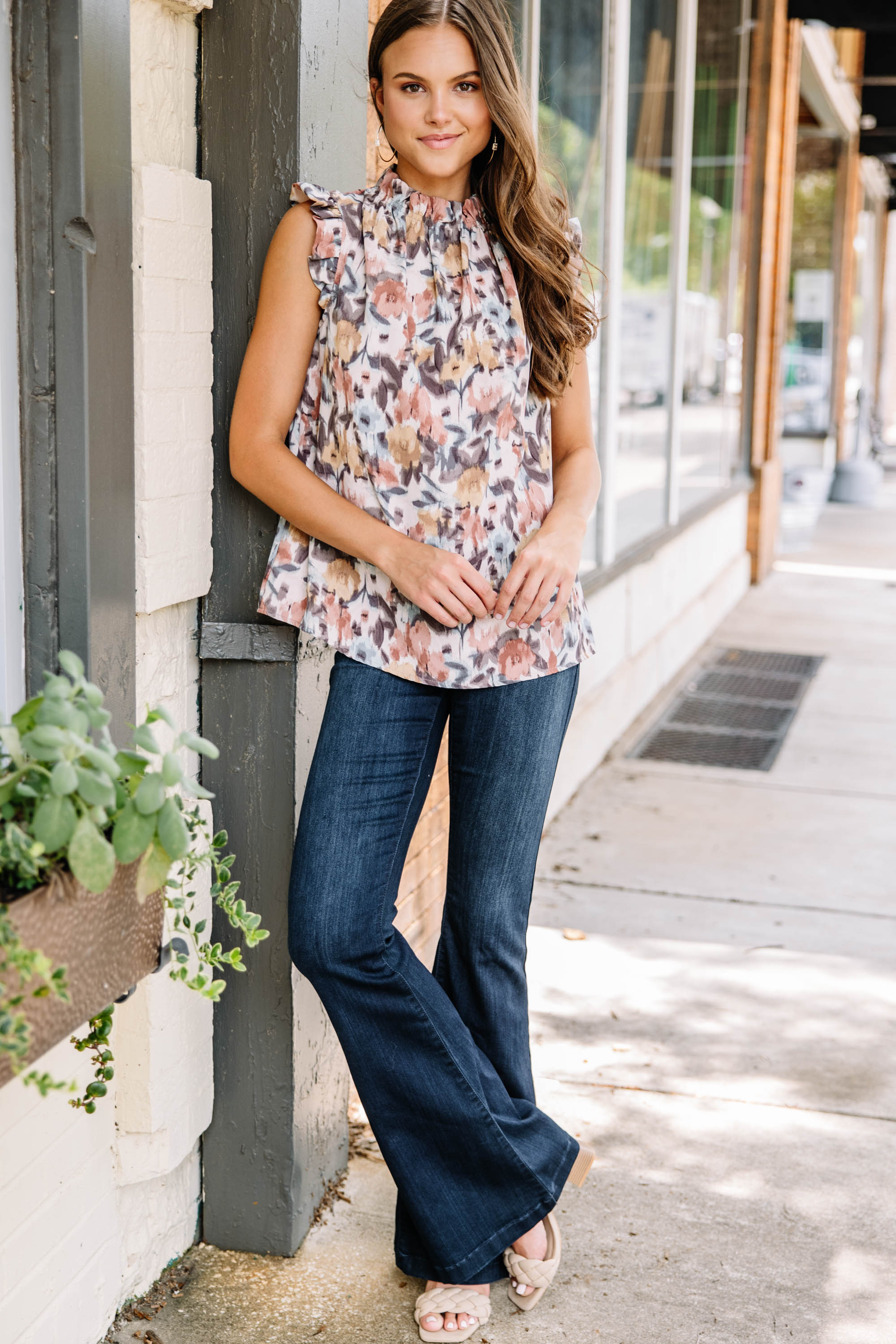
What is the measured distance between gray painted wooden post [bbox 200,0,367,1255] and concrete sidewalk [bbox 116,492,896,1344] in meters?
0.18

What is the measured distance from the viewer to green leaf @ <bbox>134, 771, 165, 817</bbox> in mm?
1383

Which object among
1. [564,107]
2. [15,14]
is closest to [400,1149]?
[15,14]

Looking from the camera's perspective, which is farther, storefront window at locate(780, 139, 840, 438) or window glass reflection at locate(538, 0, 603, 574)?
storefront window at locate(780, 139, 840, 438)

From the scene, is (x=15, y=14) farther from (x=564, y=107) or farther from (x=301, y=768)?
(x=564, y=107)

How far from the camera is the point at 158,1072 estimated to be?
7.78 ft

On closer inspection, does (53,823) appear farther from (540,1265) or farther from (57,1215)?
(540,1265)

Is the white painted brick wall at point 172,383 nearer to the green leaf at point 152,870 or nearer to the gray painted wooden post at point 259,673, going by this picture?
the gray painted wooden post at point 259,673

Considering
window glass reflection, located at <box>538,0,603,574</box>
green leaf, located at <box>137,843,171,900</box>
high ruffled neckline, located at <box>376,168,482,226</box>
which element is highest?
window glass reflection, located at <box>538,0,603,574</box>

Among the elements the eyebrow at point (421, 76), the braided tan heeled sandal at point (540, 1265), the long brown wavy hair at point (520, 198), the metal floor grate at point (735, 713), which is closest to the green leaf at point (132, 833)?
the long brown wavy hair at point (520, 198)

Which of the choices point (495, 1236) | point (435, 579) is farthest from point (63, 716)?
point (495, 1236)

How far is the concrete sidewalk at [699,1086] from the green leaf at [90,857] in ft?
4.39

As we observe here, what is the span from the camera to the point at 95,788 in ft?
4.42

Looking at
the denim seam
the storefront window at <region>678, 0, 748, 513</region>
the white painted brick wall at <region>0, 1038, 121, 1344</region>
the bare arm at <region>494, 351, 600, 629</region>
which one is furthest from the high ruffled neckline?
the storefront window at <region>678, 0, 748, 513</region>

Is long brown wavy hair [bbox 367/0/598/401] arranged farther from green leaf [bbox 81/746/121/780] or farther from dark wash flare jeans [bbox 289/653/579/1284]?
green leaf [bbox 81/746/121/780]
